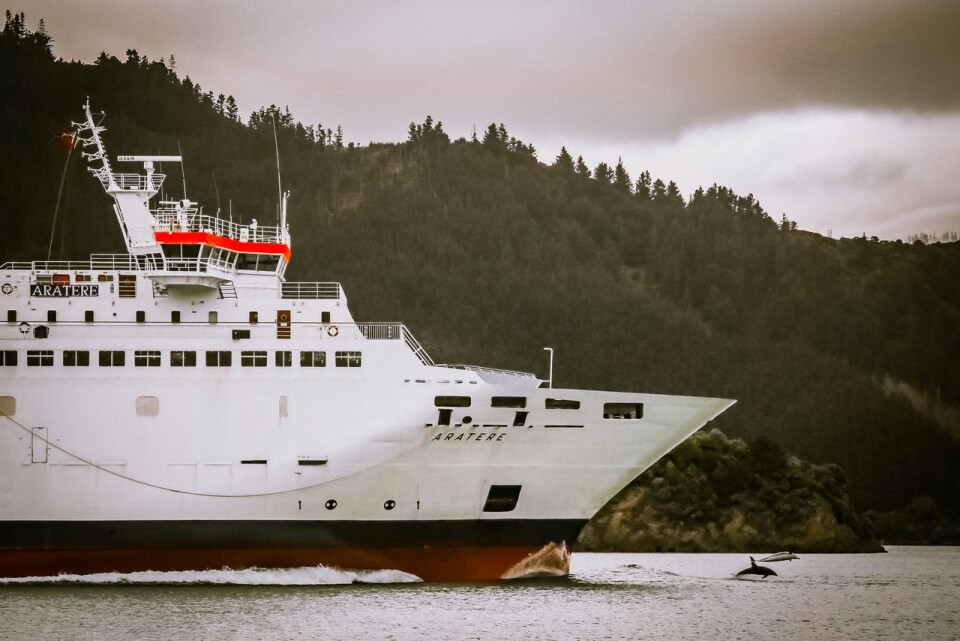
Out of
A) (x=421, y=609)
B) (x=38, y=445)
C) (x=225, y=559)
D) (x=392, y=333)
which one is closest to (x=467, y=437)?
(x=392, y=333)

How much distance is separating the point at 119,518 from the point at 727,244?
16637cm

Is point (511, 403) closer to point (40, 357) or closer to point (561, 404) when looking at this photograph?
point (561, 404)

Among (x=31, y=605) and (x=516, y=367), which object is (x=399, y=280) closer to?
(x=516, y=367)

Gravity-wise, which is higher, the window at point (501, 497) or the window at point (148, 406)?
the window at point (148, 406)

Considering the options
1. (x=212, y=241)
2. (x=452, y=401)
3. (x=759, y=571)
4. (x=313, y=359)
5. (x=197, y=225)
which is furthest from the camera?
(x=759, y=571)

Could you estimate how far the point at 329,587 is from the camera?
120ft

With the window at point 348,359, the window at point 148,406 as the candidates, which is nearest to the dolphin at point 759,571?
the window at point 348,359

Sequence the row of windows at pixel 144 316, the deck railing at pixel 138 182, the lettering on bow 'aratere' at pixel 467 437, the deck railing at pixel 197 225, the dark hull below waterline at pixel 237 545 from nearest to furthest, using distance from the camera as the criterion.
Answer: the dark hull below waterline at pixel 237 545
the lettering on bow 'aratere' at pixel 467 437
the row of windows at pixel 144 316
the deck railing at pixel 197 225
the deck railing at pixel 138 182

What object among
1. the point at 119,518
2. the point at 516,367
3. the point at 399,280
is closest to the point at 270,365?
the point at 119,518

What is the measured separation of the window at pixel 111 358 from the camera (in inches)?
1446

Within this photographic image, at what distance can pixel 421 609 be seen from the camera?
3341 centimetres

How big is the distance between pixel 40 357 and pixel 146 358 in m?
3.25

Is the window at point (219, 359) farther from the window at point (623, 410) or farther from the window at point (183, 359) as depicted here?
the window at point (623, 410)

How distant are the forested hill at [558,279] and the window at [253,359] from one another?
251 ft
